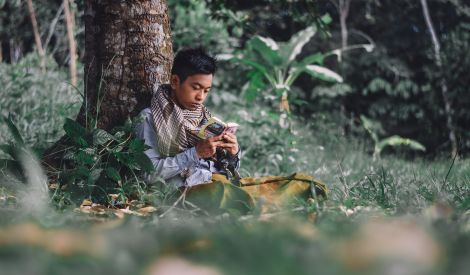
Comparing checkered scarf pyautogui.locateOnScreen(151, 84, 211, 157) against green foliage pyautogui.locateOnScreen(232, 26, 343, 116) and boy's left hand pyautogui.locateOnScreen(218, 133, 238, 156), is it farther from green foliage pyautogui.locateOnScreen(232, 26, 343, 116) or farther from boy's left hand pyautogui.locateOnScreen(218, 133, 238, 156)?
green foliage pyautogui.locateOnScreen(232, 26, 343, 116)

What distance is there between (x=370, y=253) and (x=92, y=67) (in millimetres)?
2874

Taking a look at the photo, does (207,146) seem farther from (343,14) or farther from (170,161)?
(343,14)

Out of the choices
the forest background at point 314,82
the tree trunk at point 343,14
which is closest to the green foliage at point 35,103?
the forest background at point 314,82

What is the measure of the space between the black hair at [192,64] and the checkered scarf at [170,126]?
0.13 meters

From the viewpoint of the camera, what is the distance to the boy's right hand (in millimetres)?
3176

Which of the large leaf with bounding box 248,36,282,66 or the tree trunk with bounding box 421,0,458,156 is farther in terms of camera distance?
the tree trunk with bounding box 421,0,458,156

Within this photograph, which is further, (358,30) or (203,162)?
(358,30)

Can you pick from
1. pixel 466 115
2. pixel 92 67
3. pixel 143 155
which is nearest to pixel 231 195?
pixel 143 155

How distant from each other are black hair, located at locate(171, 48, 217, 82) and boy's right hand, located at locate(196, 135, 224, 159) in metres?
0.37

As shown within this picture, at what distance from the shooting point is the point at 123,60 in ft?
12.1

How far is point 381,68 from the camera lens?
1259cm

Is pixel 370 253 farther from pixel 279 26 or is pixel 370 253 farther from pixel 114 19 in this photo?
pixel 279 26

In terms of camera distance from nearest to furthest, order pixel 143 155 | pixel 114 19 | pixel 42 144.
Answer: pixel 143 155, pixel 114 19, pixel 42 144

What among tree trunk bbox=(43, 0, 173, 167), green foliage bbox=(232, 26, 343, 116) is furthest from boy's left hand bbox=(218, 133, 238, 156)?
green foliage bbox=(232, 26, 343, 116)
